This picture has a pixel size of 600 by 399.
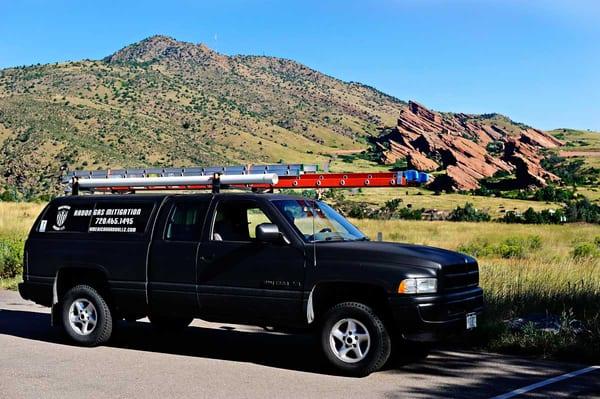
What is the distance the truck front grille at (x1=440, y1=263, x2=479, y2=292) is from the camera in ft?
24.3

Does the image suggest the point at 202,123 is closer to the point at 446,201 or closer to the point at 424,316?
the point at 446,201

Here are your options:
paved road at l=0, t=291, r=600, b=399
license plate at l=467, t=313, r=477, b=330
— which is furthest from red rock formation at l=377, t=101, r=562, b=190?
license plate at l=467, t=313, r=477, b=330

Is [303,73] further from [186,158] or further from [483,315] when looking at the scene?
[483,315]

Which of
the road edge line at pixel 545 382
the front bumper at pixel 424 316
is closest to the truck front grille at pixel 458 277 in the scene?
the front bumper at pixel 424 316

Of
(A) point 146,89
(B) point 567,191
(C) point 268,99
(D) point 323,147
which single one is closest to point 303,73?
(C) point 268,99

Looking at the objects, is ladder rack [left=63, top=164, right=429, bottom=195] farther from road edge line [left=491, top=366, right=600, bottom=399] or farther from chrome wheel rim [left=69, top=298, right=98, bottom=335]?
road edge line [left=491, top=366, right=600, bottom=399]

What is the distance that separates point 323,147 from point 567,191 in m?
56.6

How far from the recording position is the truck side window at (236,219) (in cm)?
852

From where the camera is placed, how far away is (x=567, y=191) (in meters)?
77.7

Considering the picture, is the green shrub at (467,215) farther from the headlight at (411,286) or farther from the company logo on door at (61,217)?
the headlight at (411,286)

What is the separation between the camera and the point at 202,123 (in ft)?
336

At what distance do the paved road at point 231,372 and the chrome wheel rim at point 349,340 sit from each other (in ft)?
0.78

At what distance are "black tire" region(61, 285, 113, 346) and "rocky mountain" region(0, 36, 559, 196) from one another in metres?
49.9

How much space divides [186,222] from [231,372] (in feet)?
6.48
